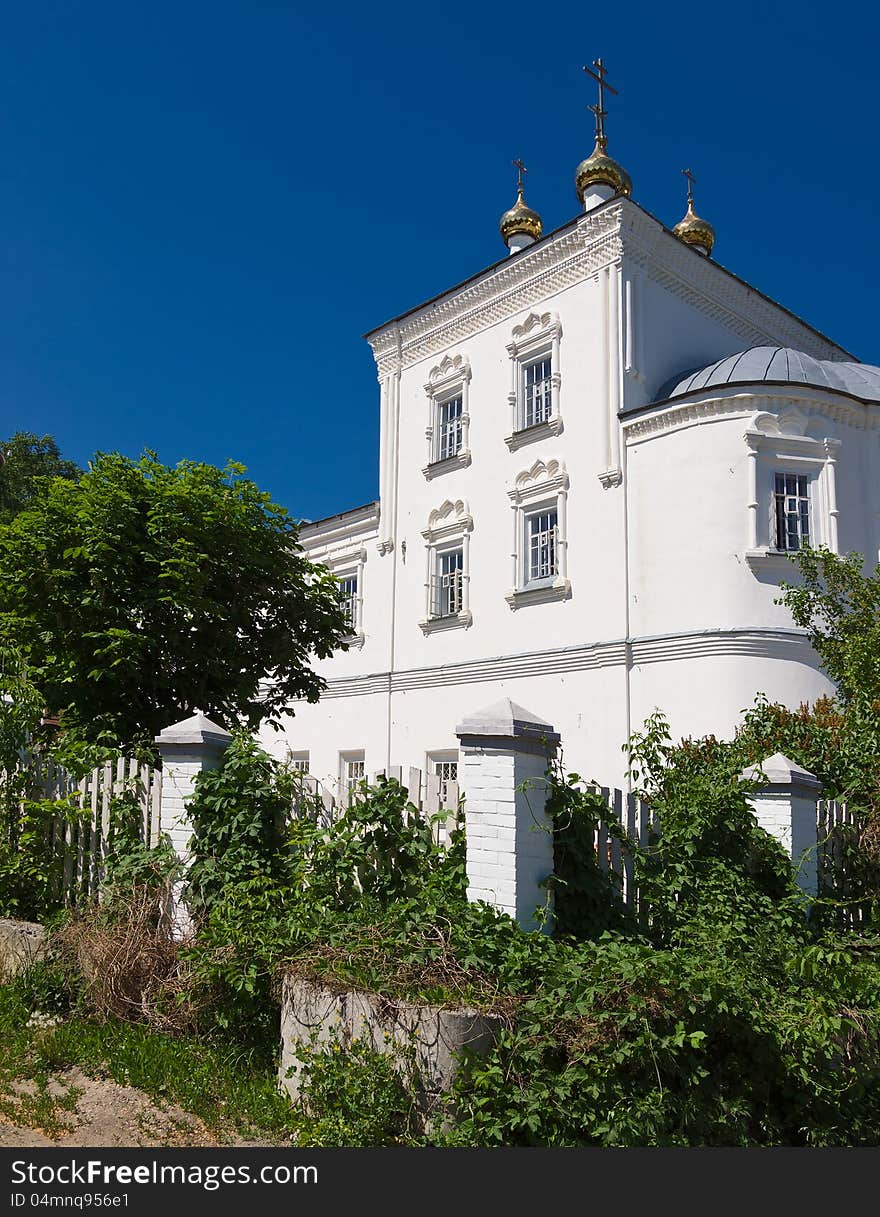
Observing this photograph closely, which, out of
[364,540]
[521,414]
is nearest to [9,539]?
[521,414]

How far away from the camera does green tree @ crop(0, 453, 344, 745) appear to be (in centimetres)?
945

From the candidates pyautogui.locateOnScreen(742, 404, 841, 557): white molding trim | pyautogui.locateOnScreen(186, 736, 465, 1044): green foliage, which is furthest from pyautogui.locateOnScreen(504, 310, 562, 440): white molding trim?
pyautogui.locateOnScreen(186, 736, 465, 1044): green foliage

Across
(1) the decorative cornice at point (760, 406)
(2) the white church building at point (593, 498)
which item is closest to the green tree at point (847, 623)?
(2) the white church building at point (593, 498)

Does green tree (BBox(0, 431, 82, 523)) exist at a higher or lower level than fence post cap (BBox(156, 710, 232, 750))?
higher

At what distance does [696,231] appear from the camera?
72.2 feet

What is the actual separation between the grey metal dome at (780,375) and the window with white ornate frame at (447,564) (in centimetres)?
456

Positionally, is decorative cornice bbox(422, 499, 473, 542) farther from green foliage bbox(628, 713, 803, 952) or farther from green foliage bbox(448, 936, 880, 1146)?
green foliage bbox(448, 936, 880, 1146)

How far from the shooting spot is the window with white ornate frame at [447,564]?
1945 cm

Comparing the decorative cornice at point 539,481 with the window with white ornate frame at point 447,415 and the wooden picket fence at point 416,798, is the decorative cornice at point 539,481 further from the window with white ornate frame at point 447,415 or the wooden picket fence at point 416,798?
the wooden picket fence at point 416,798

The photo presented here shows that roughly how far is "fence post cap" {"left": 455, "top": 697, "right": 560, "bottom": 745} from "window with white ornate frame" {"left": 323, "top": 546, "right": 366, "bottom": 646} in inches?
607

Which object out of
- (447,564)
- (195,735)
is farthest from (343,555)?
(195,735)

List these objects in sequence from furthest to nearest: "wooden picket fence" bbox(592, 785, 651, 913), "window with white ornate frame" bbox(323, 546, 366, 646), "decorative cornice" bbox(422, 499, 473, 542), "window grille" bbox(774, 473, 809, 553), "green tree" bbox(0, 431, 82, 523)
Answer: "green tree" bbox(0, 431, 82, 523) → "window with white ornate frame" bbox(323, 546, 366, 646) → "decorative cornice" bbox(422, 499, 473, 542) → "window grille" bbox(774, 473, 809, 553) → "wooden picket fence" bbox(592, 785, 651, 913)

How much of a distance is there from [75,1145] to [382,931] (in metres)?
1.82

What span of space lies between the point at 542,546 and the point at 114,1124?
46.9 feet
